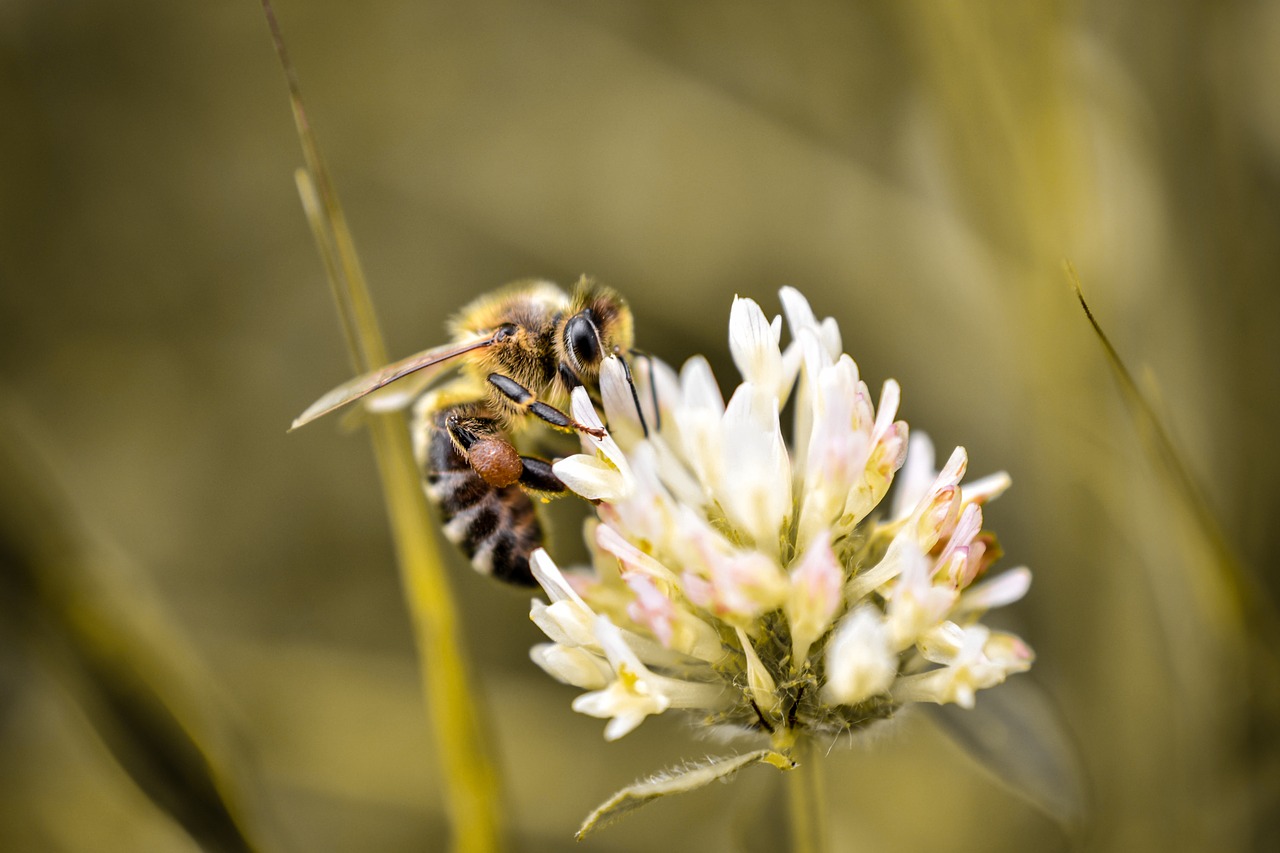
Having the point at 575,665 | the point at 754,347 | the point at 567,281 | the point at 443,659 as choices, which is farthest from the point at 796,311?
Result: the point at 567,281

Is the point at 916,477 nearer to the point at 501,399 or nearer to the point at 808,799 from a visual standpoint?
the point at 808,799

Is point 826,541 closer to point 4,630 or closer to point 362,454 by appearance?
point 4,630

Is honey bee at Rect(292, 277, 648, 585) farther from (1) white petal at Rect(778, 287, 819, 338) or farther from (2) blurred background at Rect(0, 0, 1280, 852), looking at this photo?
(2) blurred background at Rect(0, 0, 1280, 852)

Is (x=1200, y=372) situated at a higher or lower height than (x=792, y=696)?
higher

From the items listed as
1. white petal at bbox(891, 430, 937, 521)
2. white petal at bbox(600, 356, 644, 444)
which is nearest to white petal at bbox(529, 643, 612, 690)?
white petal at bbox(600, 356, 644, 444)

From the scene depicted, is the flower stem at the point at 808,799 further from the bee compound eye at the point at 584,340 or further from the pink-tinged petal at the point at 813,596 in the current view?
the bee compound eye at the point at 584,340

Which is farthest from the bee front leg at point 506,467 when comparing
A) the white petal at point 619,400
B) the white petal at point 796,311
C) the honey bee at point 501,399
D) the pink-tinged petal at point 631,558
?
the white petal at point 796,311

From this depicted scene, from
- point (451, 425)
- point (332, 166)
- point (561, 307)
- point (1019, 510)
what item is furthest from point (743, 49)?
point (451, 425)
